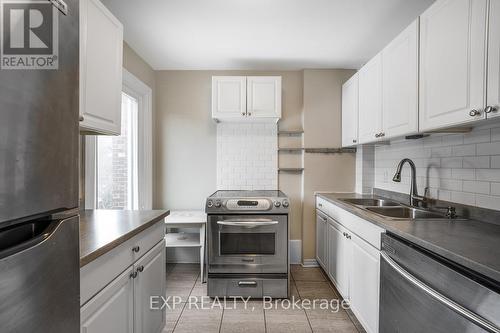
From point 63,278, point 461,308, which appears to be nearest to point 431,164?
point 461,308

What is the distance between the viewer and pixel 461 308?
92 centimetres

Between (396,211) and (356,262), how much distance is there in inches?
22.7

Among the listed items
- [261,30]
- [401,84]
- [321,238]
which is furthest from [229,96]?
[321,238]

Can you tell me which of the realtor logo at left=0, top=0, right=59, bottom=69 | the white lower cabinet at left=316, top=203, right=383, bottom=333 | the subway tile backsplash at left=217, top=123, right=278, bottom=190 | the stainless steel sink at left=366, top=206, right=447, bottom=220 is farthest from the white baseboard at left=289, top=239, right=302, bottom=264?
the realtor logo at left=0, top=0, right=59, bottom=69

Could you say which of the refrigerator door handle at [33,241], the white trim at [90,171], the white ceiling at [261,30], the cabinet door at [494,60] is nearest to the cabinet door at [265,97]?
the white ceiling at [261,30]

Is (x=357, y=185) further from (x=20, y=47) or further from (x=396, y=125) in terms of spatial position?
(x=20, y=47)

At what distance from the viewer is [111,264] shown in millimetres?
1126

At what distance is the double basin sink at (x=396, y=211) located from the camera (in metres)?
1.79

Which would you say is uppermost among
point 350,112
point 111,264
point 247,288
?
point 350,112

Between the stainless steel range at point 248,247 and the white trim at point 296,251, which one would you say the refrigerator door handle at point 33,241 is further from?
the white trim at point 296,251

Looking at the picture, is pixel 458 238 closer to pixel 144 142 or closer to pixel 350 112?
pixel 350 112

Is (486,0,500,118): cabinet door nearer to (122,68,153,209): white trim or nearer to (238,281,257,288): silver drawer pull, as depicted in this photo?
(238,281,257,288): silver drawer pull

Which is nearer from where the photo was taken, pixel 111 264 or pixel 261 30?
pixel 111 264

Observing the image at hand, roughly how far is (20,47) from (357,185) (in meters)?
3.12
